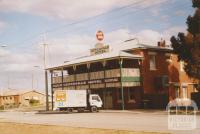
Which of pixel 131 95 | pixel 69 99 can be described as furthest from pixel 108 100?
Answer: pixel 69 99

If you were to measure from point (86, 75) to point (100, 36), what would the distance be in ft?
17.0

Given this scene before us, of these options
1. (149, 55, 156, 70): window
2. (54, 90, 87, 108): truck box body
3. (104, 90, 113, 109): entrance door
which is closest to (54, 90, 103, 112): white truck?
(54, 90, 87, 108): truck box body

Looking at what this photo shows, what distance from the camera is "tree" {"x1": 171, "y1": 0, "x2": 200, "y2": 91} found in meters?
34.2

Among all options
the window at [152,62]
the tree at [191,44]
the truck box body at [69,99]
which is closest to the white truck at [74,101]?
the truck box body at [69,99]

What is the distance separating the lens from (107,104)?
47406mm

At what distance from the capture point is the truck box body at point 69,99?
4034 centimetres

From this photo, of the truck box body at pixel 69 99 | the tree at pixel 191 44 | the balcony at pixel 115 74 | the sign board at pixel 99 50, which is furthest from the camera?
the sign board at pixel 99 50

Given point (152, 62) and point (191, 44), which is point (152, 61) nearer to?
point (152, 62)

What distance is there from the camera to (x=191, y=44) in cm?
3506

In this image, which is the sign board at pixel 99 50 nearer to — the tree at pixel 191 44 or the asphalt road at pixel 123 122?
the tree at pixel 191 44

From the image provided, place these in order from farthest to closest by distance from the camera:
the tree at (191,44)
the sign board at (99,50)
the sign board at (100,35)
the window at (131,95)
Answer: the sign board at (100,35) → the sign board at (99,50) → the window at (131,95) → the tree at (191,44)

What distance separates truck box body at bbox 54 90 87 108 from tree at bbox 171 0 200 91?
1136cm

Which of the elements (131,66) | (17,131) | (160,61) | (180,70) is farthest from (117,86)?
(17,131)

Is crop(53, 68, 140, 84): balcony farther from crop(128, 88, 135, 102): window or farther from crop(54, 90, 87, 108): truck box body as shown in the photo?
crop(54, 90, 87, 108): truck box body
